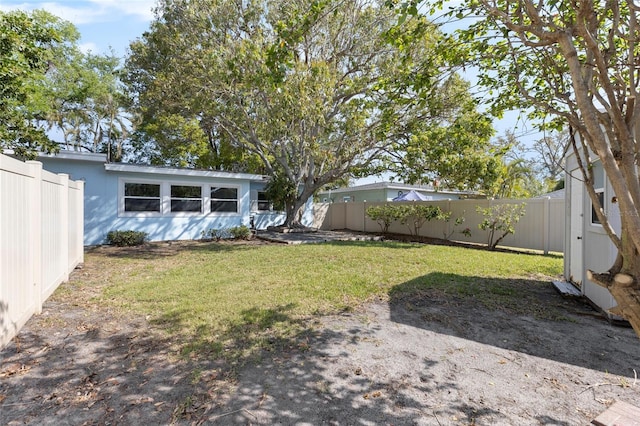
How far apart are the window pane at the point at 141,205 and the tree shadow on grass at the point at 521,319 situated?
33.5 feet

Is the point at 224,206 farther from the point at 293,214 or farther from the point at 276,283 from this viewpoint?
the point at 276,283

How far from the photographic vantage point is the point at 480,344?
3676mm

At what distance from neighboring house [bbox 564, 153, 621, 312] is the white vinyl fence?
19.3 feet

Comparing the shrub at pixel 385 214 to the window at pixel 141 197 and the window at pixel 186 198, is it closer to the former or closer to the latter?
the window at pixel 186 198

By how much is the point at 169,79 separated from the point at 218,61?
368 centimetres

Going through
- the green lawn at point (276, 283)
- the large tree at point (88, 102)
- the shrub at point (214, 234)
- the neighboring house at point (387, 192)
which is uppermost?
the large tree at point (88, 102)

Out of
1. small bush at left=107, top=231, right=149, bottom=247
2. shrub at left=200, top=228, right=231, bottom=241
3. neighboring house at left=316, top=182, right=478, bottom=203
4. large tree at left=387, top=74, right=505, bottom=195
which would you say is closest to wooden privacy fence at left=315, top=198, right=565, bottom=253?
large tree at left=387, top=74, right=505, bottom=195

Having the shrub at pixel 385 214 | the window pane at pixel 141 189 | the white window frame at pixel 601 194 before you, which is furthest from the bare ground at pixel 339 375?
the shrub at pixel 385 214

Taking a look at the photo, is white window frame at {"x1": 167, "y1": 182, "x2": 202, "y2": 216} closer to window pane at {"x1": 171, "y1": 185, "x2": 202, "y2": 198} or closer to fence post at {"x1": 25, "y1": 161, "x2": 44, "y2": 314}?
window pane at {"x1": 171, "y1": 185, "x2": 202, "y2": 198}

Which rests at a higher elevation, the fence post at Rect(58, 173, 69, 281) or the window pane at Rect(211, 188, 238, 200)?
the window pane at Rect(211, 188, 238, 200)

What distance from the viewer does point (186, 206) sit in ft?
44.1

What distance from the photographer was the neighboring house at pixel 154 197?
11.5m

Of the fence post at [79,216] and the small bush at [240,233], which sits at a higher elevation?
the fence post at [79,216]

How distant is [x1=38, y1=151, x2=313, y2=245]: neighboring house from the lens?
453 inches
